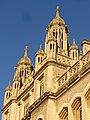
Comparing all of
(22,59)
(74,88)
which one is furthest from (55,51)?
(22,59)

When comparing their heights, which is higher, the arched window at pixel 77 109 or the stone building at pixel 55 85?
the stone building at pixel 55 85

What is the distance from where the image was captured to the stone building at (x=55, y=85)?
25.8 m

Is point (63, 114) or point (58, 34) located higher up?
point (58, 34)

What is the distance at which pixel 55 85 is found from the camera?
28969 millimetres

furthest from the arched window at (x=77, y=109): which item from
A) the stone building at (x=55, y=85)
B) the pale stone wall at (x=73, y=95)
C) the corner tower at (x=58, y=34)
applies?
the corner tower at (x=58, y=34)

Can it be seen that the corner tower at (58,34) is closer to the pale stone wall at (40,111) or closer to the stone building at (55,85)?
the stone building at (55,85)

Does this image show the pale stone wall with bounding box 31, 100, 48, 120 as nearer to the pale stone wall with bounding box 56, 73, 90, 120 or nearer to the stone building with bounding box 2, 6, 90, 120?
the stone building with bounding box 2, 6, 90, 120

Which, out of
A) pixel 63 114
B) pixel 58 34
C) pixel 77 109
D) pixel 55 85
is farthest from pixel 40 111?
pixel 58 34

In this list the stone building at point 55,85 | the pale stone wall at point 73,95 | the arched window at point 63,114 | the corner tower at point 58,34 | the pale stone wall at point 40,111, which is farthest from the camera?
the corner tower at point 58,34

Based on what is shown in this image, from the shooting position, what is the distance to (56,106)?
1099 inches

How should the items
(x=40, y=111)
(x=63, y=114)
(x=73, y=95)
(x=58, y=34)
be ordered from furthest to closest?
(x=58, y=34)
(x=40, y=111)
(x=63, y=114)
(x=73, y=95)

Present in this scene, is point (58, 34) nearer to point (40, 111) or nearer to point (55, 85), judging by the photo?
point (55, 85)

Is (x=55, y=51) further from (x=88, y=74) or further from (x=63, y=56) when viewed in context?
(x=88, y=74)

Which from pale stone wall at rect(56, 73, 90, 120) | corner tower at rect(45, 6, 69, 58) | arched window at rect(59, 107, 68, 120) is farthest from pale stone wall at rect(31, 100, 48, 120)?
corner tower at rect(45, 6, 69, 58)
